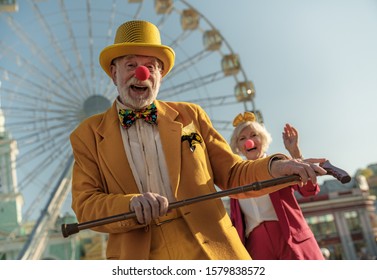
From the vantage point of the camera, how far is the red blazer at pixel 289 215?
2439mm

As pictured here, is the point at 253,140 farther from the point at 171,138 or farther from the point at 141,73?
the point at 141,73

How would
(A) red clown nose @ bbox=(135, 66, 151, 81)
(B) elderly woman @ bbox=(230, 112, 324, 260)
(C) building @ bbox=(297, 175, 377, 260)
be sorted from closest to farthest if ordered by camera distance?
1. (A) red clown nose @ bbox=(135, 66, 151, 81)
2. (B) elderly woman @ bbox=(230, 112, 324, 260)
3. (C) building @ bbox=(297, 175, 377, 260)

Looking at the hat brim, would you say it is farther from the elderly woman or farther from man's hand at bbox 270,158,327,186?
the elderly woman

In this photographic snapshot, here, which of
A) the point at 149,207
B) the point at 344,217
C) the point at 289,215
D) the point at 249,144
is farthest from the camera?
the point at 344,217

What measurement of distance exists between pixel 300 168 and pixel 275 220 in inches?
41.8

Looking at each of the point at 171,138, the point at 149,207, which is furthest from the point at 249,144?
the point at 149,207

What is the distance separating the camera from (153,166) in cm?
174

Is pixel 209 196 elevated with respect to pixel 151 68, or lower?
lower

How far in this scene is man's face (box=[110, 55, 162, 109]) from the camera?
5.82 feet

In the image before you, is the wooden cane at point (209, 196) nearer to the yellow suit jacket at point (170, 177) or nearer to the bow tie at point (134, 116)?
the yellow suit jacket at point (170, 177)

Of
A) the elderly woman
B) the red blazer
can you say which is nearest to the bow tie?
the elderly woman

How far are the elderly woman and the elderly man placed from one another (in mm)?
702

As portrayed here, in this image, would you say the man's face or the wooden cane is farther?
the man's face

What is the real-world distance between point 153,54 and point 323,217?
1969 cm
